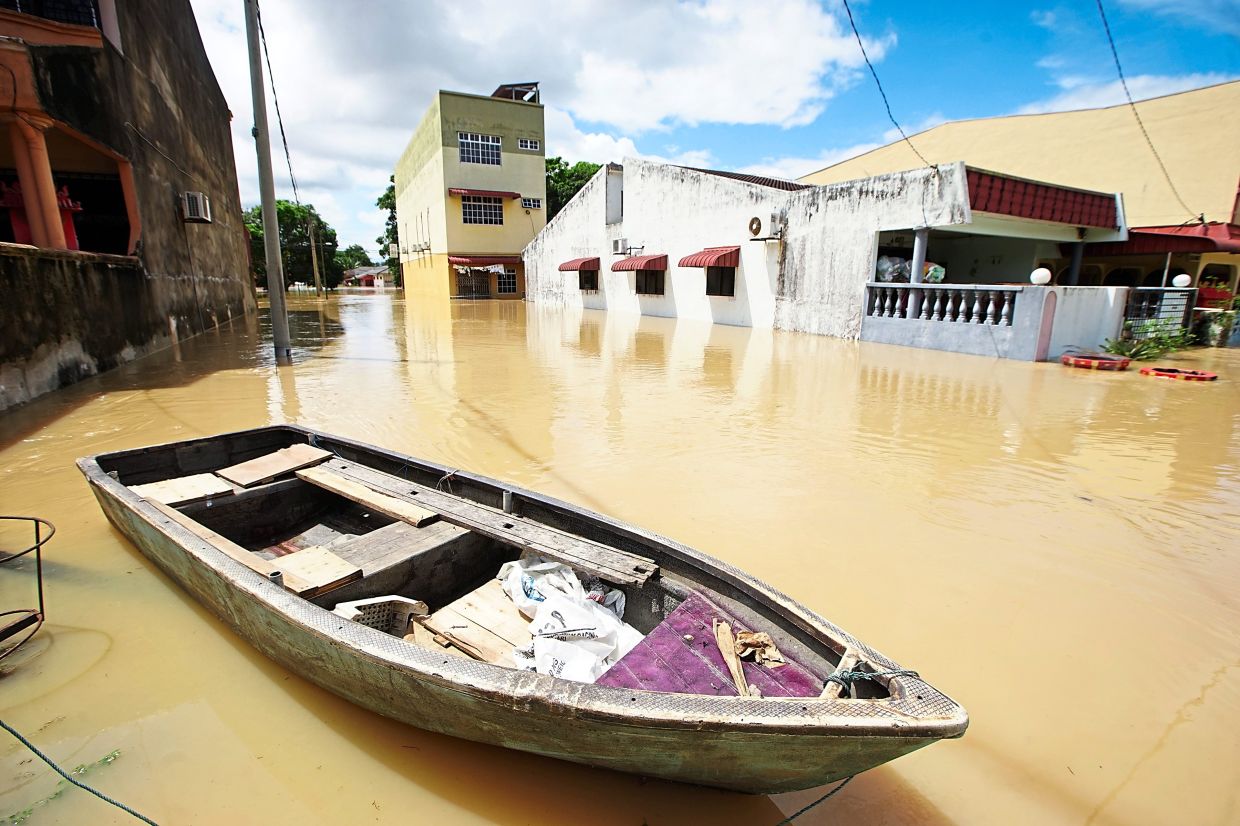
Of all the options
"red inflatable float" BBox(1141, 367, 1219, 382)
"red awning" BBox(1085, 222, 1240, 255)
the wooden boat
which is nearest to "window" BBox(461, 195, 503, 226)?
"red awning" BBox(1085, 222, 1240, 255)

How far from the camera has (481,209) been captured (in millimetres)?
34156

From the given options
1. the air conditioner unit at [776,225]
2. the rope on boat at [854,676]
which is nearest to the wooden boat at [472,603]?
the rope on boat at [854,676]

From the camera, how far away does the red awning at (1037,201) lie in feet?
37.6

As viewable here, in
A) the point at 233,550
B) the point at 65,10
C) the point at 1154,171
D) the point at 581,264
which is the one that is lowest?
the point at 233,550

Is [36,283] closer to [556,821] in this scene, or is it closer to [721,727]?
[556,821]

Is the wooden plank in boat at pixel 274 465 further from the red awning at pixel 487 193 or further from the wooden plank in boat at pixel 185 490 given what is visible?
the red awning at pixel 487 193

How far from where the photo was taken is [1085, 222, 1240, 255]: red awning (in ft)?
43.9

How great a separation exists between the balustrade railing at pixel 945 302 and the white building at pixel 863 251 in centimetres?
3

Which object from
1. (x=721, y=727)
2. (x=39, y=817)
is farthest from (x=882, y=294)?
(x=39, y=817)

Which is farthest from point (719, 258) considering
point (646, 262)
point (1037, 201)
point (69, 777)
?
point (69, 777)

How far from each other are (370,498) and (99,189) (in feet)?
50.0

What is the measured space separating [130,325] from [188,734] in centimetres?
1119

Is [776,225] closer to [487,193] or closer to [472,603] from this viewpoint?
[472,603]

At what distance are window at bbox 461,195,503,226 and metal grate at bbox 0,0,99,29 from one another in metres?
24.2
